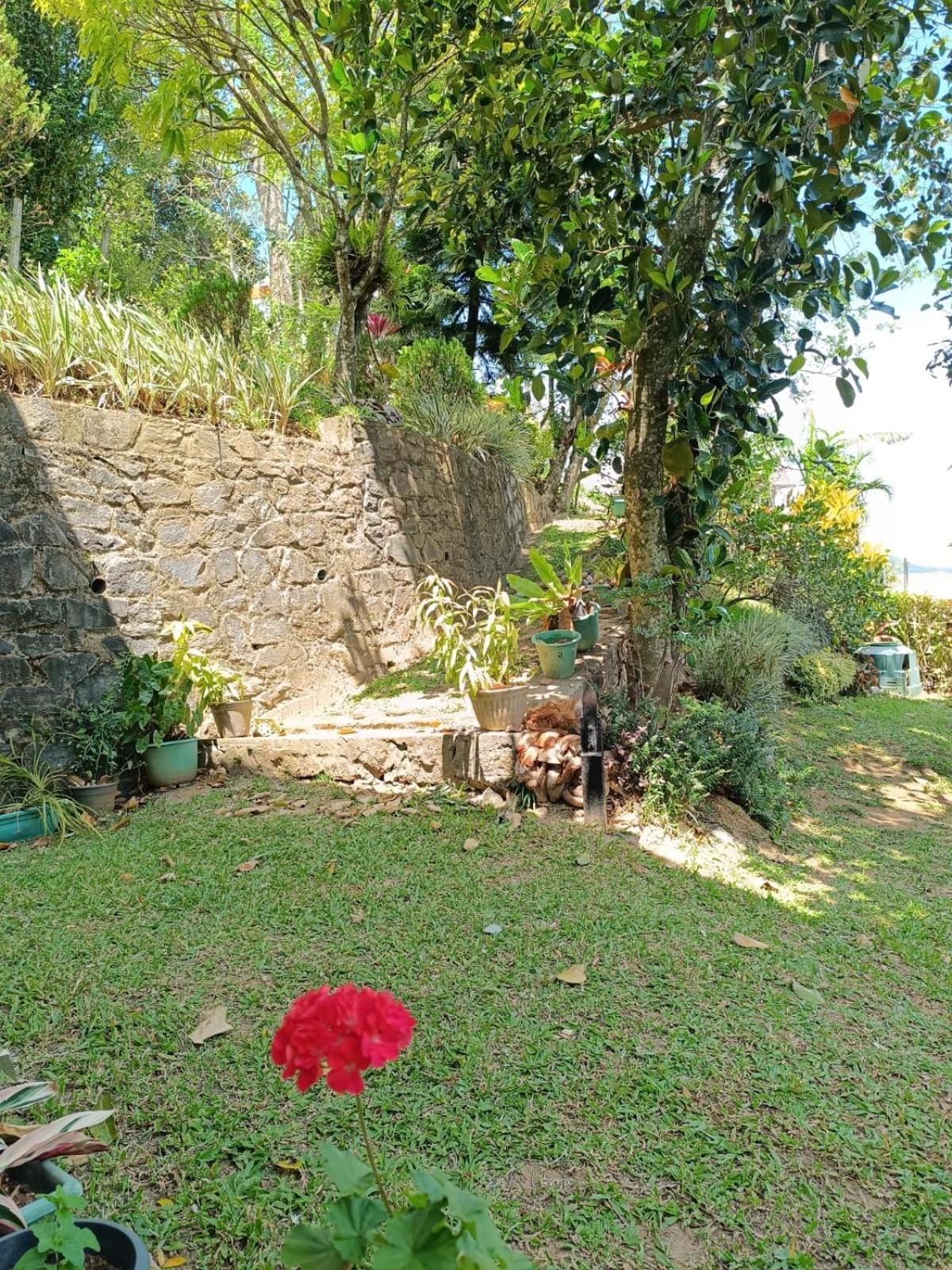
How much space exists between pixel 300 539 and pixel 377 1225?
505 cm

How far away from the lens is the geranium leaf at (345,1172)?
0.93 meters

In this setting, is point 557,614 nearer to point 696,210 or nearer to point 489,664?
point 489,664

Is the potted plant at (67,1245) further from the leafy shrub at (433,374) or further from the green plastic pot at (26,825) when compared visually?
the leafy shrub at (433,374)

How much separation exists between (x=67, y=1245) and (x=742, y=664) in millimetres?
5417

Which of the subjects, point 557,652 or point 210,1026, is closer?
point 210,1026

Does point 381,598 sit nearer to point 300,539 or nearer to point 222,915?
point 300,539

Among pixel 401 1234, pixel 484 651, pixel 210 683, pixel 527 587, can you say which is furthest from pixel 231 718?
pixel 401 1234

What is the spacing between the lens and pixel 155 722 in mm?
4492

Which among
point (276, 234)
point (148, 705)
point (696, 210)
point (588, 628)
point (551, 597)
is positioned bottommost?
point (148, 705)

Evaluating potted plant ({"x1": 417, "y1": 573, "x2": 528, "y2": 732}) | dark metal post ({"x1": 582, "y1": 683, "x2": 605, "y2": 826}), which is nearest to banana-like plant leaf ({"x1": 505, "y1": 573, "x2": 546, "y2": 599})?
potted plant ({"x1": 417, "y1": 573, "x2": 528, "y2": 732})

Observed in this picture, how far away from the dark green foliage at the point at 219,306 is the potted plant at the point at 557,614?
3.65 m

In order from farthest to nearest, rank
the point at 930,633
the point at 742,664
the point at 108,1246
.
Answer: the point at 930,633
the point at 742,664
the point at 108,1246

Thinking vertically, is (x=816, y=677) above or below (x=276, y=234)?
below

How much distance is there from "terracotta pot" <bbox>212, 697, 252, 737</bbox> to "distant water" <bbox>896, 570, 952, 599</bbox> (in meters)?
8.12
